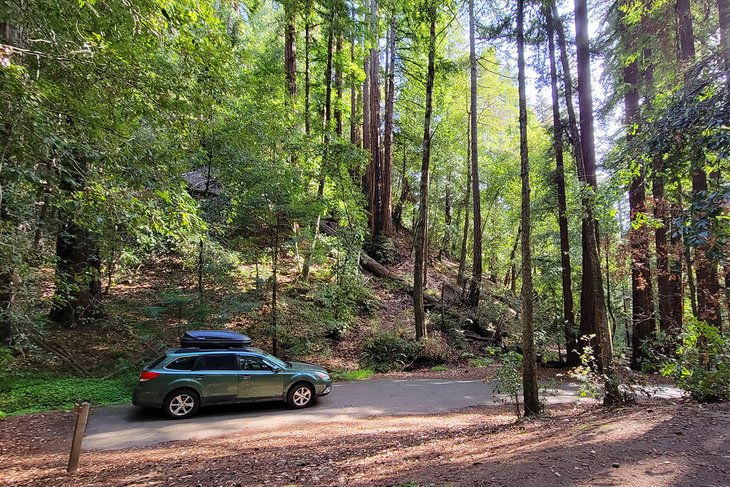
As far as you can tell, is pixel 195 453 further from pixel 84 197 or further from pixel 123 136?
pixel 123 136

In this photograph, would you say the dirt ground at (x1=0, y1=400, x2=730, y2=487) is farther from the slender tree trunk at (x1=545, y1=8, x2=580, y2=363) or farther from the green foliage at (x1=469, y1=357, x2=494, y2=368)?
the slender tree trunk at (x1=545, y1=8, x2=580, y2=363)

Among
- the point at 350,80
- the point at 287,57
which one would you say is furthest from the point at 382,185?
the point at 287,57

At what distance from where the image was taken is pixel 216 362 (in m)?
8.98

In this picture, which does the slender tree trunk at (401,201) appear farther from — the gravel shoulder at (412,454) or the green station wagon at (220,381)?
the gravel shoulder at (412,454)

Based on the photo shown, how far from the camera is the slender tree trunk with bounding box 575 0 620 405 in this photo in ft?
26.6

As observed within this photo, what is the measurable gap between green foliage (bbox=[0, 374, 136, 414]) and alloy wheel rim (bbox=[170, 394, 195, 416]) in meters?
2.14

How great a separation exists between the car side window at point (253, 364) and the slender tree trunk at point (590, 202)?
7.60 metres

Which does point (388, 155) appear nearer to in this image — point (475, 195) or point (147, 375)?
point (475, 195)

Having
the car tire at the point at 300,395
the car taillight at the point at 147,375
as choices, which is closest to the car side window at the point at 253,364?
the car tire at the point at 300,395

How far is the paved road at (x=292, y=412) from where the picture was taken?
24.3 feet

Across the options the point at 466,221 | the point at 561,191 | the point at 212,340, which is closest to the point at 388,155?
the point at 466,221

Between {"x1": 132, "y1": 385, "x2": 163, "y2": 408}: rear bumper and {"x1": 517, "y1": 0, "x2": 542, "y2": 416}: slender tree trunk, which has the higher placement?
{"x1": 517, "y1": 0, "x2": 542, "y2": 416}: slender tree trunk

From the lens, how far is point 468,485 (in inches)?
157

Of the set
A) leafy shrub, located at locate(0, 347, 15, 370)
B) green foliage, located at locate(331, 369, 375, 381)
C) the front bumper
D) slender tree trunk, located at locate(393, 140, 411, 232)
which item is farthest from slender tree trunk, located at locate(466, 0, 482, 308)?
leafy shrub, located at locate(0, 347, 15, 370)
